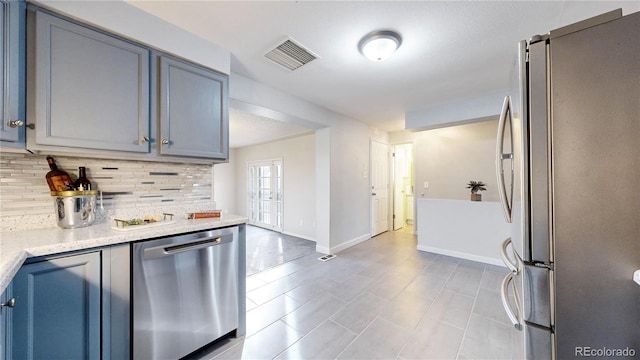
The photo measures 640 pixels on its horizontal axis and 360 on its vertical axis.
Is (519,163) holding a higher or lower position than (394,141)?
lower

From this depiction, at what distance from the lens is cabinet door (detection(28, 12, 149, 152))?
123 centimetres

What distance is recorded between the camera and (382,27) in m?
1.74

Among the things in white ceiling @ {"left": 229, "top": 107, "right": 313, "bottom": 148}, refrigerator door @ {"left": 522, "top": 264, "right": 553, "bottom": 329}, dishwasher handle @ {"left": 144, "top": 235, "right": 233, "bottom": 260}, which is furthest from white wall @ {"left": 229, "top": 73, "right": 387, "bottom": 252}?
refrigerator door @ {"left": 522, "top": 264, "right": 553, "bottom": 329}

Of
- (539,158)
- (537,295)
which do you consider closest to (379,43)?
(539,158)

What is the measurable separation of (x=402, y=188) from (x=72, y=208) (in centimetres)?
609

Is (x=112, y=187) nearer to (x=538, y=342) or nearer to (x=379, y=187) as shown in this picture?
(x=538, y=342)

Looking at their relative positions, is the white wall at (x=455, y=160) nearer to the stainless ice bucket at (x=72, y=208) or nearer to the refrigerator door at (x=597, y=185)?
the refrigerator door at (x=597, y=185)

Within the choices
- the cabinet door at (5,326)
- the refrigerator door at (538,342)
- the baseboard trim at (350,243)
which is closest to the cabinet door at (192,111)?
the cabinet door at (5,326)

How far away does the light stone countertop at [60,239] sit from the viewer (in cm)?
88

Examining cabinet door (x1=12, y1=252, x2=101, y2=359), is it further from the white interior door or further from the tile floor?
the white interior door

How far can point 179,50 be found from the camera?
1.72 metres

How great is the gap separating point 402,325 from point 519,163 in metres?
1.66

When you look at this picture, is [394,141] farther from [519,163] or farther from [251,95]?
[519,163]

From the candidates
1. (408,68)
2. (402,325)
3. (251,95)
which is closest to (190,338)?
(402,325)
